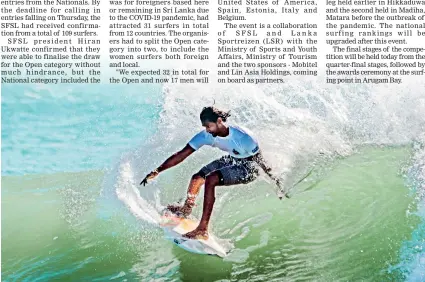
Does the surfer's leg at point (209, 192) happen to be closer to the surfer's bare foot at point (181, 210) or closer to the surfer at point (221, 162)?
the surfer at point (221, 162)

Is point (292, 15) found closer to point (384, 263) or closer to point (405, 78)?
point (405, 78)

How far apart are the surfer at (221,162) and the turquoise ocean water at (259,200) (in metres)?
0.65

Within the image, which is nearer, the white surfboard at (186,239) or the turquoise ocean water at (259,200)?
the white surfboard at (186,239)

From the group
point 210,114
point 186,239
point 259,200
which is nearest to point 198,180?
point 186,239

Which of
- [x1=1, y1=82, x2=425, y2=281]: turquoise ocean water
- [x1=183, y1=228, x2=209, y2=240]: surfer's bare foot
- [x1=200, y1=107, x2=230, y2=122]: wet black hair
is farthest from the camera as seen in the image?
[x1=1, y1=82, x2=425, y2=281]: turquoise ocean water

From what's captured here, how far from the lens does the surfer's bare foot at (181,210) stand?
17.0 feet

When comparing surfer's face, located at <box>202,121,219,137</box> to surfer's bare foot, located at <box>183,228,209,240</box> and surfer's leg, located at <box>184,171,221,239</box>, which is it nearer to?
surfer's leg, located at <box>184,171,221,239</box>

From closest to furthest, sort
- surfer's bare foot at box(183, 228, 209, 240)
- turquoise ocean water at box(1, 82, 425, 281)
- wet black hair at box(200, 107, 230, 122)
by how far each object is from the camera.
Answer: wet black hair at box(200, 107, 230, 122) < surfer's bare foot at box(183, 228, 209, 240) < turquoise ocean water at box(1, 82, 425, 281)

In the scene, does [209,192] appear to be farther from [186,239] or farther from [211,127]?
[211,127]

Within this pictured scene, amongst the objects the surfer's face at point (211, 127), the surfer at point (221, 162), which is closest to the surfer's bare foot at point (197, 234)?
the surfer at point (221, 162)

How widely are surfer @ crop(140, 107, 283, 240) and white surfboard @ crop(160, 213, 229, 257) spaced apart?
0.23ft

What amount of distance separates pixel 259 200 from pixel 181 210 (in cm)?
144

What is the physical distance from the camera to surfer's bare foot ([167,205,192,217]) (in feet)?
17.0

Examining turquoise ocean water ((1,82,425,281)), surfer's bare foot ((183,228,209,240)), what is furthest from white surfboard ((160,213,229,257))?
turquoise ocean water ((1,82,425,281))
